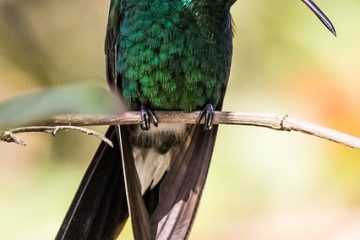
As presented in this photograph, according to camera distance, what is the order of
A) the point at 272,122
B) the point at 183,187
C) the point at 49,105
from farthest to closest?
the point at 183,187 < the point at 272,122 < the point at 49,105

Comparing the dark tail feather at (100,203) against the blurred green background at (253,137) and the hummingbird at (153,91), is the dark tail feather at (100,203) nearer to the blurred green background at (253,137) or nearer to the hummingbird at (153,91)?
the hummingbird at (153,91)

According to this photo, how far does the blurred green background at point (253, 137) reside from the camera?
3.49 m

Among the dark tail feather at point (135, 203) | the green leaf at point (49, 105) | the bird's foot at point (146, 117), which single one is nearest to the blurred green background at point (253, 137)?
the bird's foot at point (146, 117)

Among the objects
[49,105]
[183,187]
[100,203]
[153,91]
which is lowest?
[49,105]

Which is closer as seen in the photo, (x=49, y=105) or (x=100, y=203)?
(x=49, y=105)

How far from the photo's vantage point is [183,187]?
3.21 m

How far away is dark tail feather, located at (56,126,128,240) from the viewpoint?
114 inches

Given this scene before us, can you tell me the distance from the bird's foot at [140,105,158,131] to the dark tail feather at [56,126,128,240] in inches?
10.7

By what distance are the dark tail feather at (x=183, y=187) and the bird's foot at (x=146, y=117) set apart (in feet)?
1.10

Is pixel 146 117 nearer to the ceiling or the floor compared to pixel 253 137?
nearer to the floor

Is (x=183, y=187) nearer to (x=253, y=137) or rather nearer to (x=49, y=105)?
(x=253, y=137)

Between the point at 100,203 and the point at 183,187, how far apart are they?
0.39 meters

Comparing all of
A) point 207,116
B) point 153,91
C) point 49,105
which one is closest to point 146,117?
point 153,91

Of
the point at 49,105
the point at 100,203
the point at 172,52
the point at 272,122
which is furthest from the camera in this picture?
the point at 100,203
